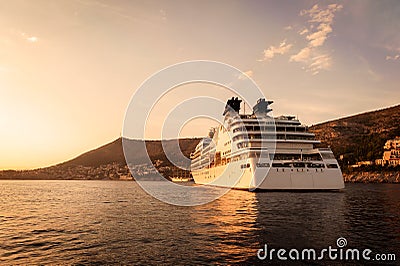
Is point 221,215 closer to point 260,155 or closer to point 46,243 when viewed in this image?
point 46,243

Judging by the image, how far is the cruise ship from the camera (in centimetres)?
4891

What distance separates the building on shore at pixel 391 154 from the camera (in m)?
154

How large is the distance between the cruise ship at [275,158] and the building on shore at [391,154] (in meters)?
113

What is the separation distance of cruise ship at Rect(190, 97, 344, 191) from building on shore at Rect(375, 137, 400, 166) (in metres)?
113

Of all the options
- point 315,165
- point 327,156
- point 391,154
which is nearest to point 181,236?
point 315,165

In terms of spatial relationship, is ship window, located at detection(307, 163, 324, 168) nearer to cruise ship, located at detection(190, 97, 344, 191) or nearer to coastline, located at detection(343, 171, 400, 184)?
cruise ship, located at detection(190, 97, 344, 191)

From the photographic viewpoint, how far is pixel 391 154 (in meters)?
159

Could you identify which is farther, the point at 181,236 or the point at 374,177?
the point at 374,177

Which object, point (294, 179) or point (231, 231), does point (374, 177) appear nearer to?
point (294, 179)

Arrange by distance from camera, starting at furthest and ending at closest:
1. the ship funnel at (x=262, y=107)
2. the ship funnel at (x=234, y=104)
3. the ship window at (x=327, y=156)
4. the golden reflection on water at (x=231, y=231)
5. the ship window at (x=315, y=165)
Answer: the ship funnel at (x=234, y=104) → the ship funnel at (x=262, y=107) → the ship window at (x=327, y=156) → the ship window at (x=315, y=165) → the golden reflection on water at (x=231, y=231)

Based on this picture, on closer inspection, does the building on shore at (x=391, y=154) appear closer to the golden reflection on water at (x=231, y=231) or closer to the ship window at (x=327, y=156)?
the ship window at (x=327, y=156)

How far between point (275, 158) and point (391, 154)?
439 ft

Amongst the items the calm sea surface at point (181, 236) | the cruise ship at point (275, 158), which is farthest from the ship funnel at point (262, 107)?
the calm sea surface at point (181, 236)

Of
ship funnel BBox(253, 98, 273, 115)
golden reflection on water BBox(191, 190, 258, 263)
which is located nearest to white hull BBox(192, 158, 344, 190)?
golden reflection on water BBox(191, 190, 258, 263)
